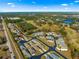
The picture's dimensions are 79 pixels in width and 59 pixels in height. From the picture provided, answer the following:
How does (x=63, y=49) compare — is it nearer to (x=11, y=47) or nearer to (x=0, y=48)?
(x=11, y=47)

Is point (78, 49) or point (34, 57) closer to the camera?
point (34, 57)

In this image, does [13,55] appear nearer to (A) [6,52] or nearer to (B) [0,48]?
(A) [6,52]

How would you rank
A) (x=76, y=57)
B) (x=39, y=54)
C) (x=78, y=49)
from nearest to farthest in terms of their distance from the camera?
(x=76, y=57) → (x=39, y=54) → (x=78, y=49)

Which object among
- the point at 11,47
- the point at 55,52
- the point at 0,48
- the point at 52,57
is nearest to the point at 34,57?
the point at 52,57

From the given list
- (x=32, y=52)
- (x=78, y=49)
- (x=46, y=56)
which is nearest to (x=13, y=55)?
(x=32, y=52)

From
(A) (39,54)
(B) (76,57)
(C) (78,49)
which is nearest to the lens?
(B) (76,57)

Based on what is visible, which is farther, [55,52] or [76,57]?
[55,52]

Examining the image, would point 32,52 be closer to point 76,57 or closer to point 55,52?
point 55,52

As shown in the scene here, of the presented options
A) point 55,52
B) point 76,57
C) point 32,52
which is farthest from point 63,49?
point 32,52
